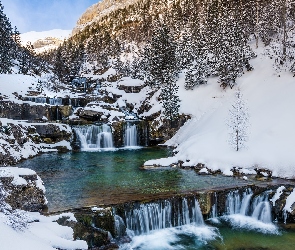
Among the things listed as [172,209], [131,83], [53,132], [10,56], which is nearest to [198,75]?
[131,83]

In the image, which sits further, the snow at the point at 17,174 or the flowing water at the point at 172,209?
the flowing water at the point at 172,209

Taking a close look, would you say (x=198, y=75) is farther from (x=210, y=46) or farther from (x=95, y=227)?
(x=95, y=227)

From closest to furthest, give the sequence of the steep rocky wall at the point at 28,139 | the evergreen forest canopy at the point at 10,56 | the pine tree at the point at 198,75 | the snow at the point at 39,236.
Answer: the snow at the point at 39,236 < the steep rocky wall at the point at 28,139 < the pine tree at the point at 198,75 < the evergreen forest canopy at the point at 10,56

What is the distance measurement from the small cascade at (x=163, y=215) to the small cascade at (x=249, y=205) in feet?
7.98

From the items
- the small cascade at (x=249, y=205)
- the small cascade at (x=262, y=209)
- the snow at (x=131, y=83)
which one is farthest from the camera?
the snow at (x=131, y=83)

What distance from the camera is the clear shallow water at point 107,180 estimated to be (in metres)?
19.0

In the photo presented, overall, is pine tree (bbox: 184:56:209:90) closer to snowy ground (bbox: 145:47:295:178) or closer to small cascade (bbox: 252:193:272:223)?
snowy ground (bbox: 145:47:295:178)

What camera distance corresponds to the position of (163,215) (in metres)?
17.8

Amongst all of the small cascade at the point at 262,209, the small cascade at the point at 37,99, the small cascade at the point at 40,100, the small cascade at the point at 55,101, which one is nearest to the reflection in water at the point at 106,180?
the small cascade at the point at 262,209

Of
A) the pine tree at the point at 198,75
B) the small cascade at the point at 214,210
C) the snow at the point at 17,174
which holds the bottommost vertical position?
the small cascade at the point at 214,210

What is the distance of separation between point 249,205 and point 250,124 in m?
14.5

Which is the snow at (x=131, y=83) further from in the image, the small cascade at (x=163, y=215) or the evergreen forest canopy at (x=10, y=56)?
the small cascade at (x=163, y=215)

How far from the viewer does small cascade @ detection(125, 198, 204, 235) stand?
55.7 ft

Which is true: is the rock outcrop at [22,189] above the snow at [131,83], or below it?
below
